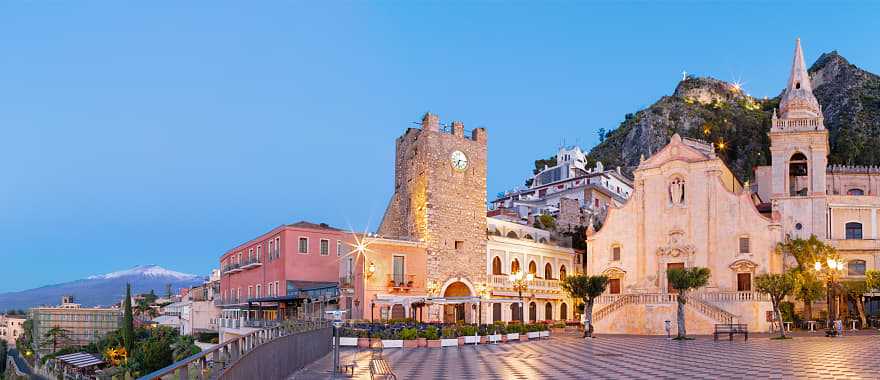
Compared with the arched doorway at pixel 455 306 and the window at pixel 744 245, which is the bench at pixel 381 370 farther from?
the window at pixel 744 245

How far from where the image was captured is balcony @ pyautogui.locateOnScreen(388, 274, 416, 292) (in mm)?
44344

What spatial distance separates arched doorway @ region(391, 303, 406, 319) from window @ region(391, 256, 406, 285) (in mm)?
1390

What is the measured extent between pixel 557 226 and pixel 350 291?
2499 cm

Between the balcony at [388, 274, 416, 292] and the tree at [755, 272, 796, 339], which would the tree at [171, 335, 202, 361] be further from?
the tree at [755, 272, 796, 339]

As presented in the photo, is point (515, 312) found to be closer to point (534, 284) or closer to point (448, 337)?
point (534, 284)

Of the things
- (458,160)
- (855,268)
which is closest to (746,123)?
(855,268)

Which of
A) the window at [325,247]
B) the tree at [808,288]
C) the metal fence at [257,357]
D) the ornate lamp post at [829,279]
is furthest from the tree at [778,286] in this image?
the window at [325,247]

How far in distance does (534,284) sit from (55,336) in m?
49.0

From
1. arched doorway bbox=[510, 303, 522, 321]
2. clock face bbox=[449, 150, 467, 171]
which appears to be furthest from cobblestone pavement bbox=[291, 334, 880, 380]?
arched doorway bbox=[510, 303, 522, 321]

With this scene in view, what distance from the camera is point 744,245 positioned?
1907 inches

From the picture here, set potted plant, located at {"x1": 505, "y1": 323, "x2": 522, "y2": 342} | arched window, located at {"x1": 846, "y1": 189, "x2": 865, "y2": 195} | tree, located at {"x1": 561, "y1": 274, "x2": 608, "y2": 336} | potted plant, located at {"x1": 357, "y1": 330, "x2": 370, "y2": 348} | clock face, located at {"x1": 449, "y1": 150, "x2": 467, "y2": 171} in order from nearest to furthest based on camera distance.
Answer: potted plant, located at {"x1": 357, "y1": 330, "x2": 370, "y2": 348}, potted plant, located at {"x1": 505, "y1": 323, "x2": 522, "y2": 342}, tree, located at {"x1": 561, "y1": 274, "x2": 608, "y2": 336}, clock face, located at {"x1": 449, "y1": 150, "x2": 467, "y2": 171}, arched window, located at {"x1": 846, "y1": 189, "x2": 865, "y2": 195}

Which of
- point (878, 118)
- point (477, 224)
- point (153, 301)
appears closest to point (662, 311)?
point (477, 224)

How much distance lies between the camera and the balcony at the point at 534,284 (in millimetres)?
50656

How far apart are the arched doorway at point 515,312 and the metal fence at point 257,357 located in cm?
2753
